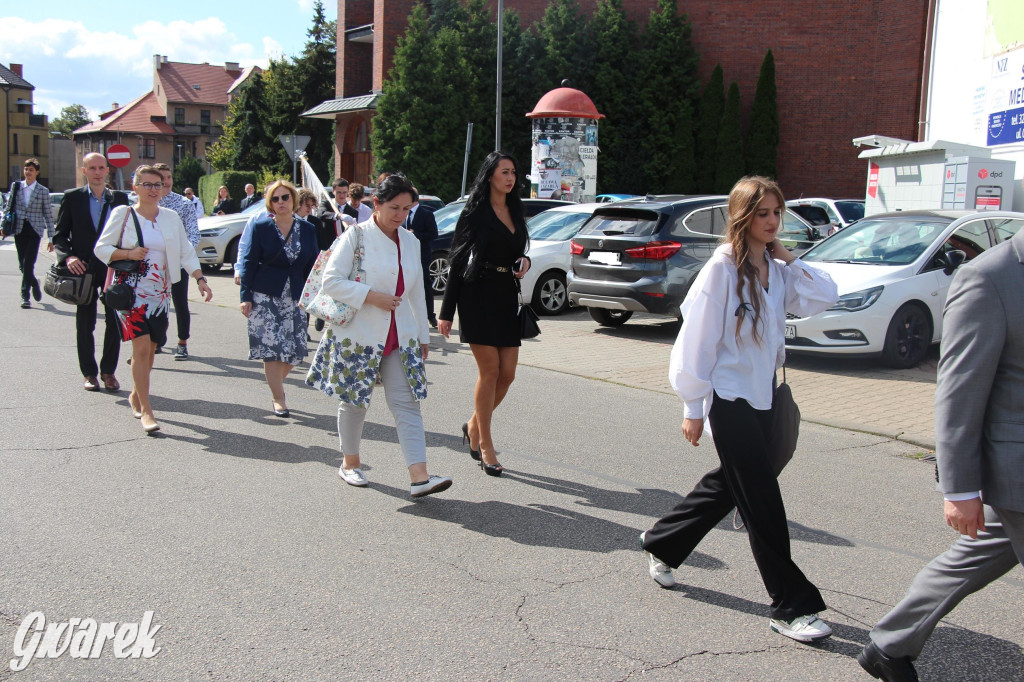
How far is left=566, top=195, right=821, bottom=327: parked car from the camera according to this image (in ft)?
37.9

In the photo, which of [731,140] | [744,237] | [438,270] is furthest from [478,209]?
[731,140]

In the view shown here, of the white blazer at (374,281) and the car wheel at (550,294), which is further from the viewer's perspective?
the car wheel at (550,294)

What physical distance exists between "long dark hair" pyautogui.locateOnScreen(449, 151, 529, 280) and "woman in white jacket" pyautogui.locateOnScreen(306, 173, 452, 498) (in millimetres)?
339

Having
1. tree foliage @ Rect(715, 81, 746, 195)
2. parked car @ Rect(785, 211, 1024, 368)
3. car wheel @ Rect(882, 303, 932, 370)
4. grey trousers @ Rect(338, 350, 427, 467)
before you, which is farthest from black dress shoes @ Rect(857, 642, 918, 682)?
tree foliage @ Rect(715, 81, 746, 195)

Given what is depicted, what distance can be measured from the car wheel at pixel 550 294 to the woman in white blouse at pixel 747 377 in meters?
10.6

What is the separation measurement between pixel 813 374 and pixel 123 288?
21.5 feet

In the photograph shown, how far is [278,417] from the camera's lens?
7.47 meters

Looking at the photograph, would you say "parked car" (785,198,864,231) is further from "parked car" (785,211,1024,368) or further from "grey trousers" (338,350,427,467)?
"grey trousers" (338,350,427,467)

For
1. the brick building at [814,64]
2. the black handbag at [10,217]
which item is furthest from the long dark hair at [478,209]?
the brick building at [814,64]

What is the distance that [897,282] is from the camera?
9.70 metres

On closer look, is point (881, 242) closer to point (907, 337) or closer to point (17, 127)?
point (907, 337)

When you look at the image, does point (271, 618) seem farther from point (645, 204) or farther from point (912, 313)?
point (645, 204)

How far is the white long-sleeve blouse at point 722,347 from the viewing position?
12.0ft

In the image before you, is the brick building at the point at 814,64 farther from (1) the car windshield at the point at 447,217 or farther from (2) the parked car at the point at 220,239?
(1) the car windshield at the point at 447,217
